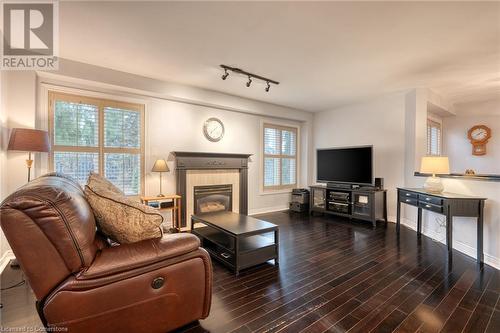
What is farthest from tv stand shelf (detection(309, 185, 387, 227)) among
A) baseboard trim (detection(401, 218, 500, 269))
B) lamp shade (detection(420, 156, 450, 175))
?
lamp shade (detection(420, 156, 450, 175))

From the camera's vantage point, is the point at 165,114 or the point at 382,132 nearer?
the point at 165,114

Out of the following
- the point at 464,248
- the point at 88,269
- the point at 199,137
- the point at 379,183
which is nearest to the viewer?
the point at 88,269

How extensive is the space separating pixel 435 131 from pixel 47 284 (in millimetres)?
7260

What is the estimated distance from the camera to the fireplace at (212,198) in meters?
4.43

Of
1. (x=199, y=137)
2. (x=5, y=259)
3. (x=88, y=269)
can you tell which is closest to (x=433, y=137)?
(x=199, y=137)

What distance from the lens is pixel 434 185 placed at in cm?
340

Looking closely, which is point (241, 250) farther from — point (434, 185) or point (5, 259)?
point (434, 185)

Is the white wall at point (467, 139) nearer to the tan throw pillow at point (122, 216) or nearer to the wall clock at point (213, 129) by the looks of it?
the wall clock at point (213, 129)

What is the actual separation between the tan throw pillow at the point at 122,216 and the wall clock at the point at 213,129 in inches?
126

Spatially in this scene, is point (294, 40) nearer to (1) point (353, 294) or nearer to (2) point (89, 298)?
(1) point (353, 294)

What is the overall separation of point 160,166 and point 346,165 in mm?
3634

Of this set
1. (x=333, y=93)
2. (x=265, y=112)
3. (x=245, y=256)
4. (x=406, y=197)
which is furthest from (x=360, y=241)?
(x=265, y=112)

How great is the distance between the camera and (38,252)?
3.69 ft

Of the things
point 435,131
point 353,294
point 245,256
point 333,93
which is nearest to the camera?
point 353,294
